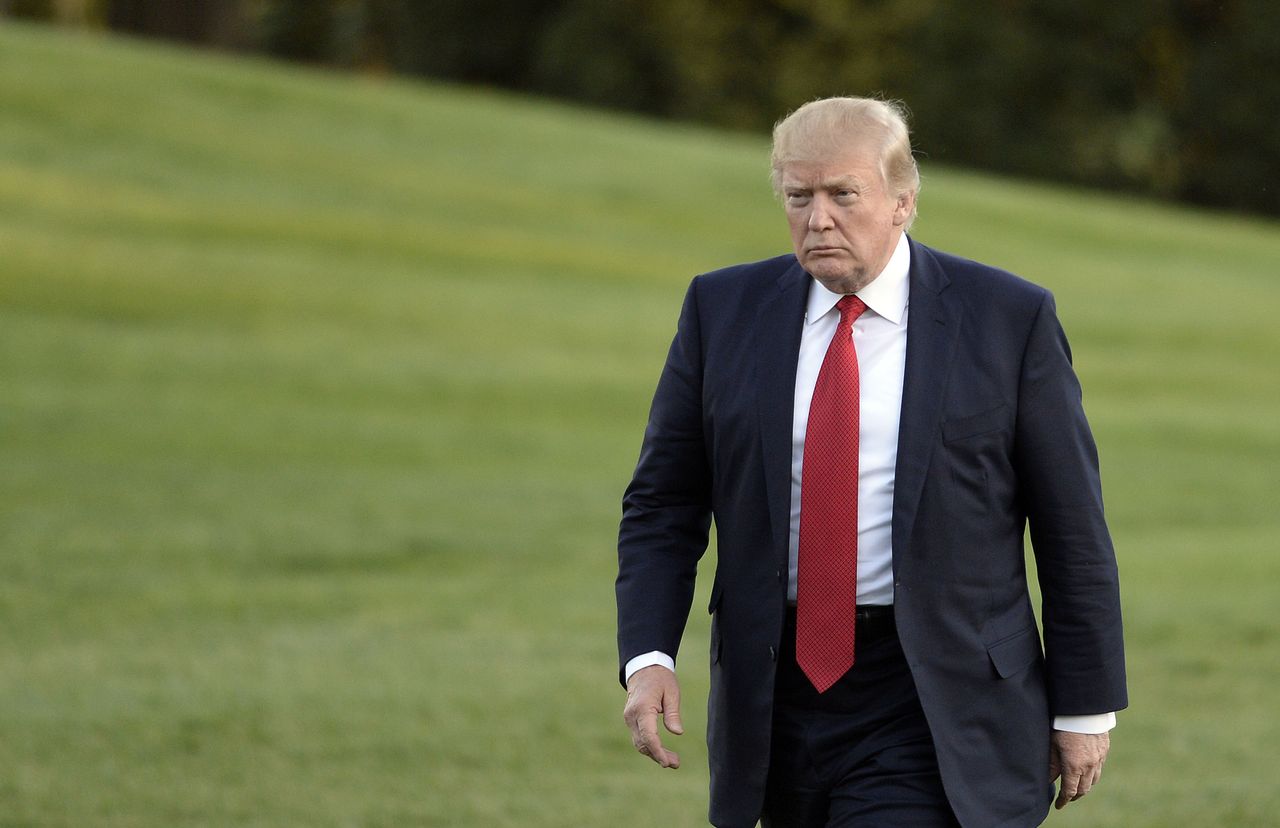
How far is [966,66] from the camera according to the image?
145 feet

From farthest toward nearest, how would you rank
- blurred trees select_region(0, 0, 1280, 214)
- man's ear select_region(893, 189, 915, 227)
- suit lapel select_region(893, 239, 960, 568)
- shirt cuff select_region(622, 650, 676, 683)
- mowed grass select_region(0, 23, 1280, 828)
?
blurred trees select_region(0, 0, 1280, 214) < mowed grass select_region(0, 23, 1280, 828) < shirt cuff select_region(622, 650, 676, 683) < man's ear select_region(893, 189, 915, 227) < suit lapel select_region(893, 239, 960, 568)

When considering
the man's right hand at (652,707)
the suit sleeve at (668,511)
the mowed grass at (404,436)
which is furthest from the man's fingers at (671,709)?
the mowed grass at (404,436)

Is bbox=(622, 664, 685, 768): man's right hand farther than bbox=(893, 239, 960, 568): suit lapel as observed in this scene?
Yes

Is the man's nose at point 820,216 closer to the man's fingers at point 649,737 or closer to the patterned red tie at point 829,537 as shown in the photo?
the patterned red tie at point 829,537

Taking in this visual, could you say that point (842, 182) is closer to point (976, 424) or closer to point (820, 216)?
point (820, 216)

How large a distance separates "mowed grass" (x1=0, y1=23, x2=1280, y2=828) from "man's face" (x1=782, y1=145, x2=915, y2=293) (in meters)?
3.51

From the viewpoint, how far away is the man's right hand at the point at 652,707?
3.55 meters

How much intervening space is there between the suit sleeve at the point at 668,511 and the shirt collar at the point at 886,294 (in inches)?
9.9

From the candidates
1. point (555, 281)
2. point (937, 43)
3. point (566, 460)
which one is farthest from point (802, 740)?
point (937, 43)

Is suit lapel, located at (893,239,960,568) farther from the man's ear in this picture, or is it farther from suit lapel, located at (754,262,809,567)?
suit lapel, located at (754,262,809,567)

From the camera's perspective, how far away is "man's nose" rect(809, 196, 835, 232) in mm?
3398

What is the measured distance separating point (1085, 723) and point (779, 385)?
0.88m

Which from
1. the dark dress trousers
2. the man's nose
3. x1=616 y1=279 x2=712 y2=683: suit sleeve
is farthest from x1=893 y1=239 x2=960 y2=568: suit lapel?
x1=616 y1=279 x2=712 y2=683: suit sleeve

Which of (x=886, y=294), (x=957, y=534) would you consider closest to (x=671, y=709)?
(x=957, y=534)
